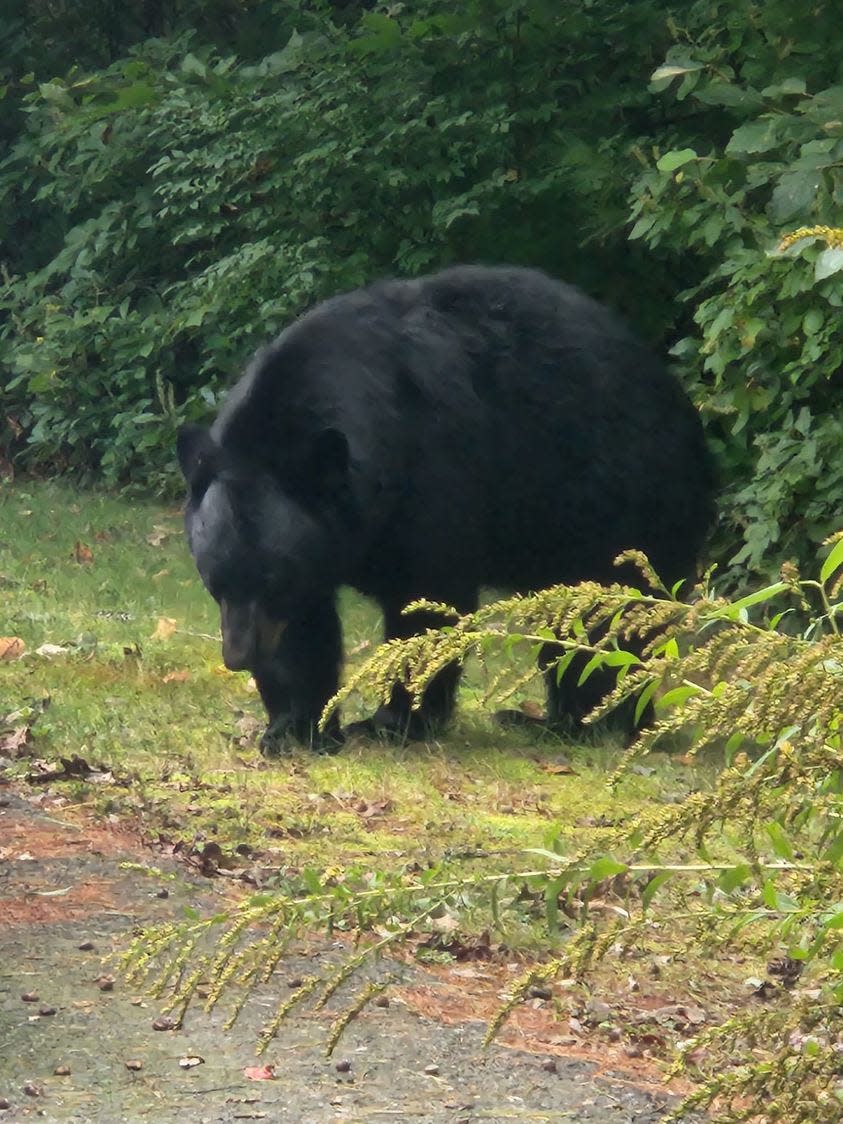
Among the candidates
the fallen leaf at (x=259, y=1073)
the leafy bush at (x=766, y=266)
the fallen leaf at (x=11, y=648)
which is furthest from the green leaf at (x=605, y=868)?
the fallen leaf at (x=11, y=648)

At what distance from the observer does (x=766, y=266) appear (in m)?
7.95

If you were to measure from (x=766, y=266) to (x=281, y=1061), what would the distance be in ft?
16.4

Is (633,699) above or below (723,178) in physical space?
below

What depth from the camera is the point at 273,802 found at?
6.15 meters

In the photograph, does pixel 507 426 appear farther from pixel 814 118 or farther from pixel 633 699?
pixel 814 118

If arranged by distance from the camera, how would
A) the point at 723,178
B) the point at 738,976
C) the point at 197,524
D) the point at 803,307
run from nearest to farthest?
the point at 738,976, the point at 197,524, the point at 803,307, the point at 723,178

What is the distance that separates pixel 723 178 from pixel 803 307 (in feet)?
2.88

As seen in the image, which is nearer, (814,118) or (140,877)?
(140,877)

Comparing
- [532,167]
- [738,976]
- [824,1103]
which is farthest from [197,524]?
[532,167]

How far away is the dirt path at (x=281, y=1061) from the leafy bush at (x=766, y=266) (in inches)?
161

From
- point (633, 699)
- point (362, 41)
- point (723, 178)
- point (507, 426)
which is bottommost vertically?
point (633, 699)

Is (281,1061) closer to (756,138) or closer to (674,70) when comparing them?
(756,138)

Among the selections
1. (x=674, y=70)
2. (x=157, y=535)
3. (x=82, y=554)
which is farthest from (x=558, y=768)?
(x=157, y=535)

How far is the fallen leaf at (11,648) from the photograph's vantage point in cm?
829
